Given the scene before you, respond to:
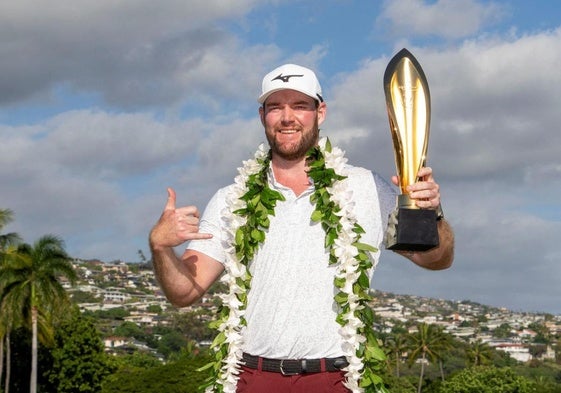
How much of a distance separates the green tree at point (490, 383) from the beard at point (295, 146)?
7591 centimetres

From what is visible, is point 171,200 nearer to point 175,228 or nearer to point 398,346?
point 175,228

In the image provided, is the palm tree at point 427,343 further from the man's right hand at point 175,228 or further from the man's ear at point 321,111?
the man's right hand at point 175,228

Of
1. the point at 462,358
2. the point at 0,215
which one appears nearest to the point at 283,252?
the point at 0,215

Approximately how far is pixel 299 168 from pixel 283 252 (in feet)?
1.86

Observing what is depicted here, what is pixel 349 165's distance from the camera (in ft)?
20.2

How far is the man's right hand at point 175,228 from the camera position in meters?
5.34

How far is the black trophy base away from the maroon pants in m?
0.80

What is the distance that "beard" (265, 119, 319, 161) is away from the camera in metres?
5.69

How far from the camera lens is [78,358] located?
74312 millimetres

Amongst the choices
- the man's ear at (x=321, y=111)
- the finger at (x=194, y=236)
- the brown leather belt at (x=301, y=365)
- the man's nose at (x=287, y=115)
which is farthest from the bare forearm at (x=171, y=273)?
the man's ear at (x=321, y=111)

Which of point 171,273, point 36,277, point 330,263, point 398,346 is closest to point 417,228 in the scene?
point 330,263

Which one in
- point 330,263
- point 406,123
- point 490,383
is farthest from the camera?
point 490,383

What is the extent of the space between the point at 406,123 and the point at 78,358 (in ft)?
235

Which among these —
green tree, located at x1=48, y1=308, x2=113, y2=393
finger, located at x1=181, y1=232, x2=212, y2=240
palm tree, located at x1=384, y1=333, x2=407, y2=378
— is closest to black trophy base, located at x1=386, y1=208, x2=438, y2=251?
finger, located at x1=181, y1=232, x2=212, y2=240
